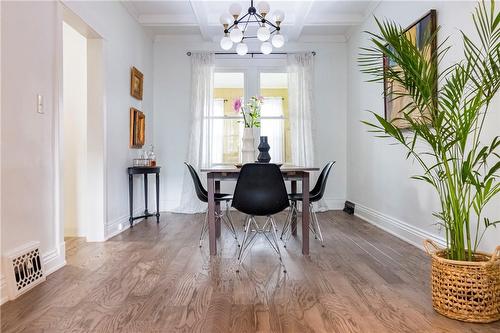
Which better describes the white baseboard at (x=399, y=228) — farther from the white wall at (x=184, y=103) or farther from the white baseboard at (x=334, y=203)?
the white wall at (x=184, y=103)

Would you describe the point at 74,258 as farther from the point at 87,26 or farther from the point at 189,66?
the point at 189,66

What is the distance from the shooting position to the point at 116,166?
12.5 ft

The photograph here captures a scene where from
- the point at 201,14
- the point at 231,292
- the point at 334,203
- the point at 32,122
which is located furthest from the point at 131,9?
the point at 334,203

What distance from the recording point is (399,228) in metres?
3.52

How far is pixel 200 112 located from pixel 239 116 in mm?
670

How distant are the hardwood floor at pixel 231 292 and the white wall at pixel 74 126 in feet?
1.75

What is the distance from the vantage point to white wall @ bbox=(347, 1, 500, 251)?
262 cm

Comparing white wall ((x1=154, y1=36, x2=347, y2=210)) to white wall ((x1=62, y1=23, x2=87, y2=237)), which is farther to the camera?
white wall ((x1=154, y1=36, x2=347, y2=210))

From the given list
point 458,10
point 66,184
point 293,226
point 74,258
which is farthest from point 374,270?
point 66,184

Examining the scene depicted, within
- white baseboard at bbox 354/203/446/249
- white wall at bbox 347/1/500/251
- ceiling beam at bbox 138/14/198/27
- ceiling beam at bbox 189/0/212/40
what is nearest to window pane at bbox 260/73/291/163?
white wall at bbox 347/1/500/251

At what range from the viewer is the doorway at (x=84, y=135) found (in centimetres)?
341

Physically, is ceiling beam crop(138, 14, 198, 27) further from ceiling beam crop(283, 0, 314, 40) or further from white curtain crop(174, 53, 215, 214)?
ceiling beam crop(283, 0, 314, 40)

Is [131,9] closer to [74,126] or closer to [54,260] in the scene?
[74,126]

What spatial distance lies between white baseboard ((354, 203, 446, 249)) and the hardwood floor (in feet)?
0.43
